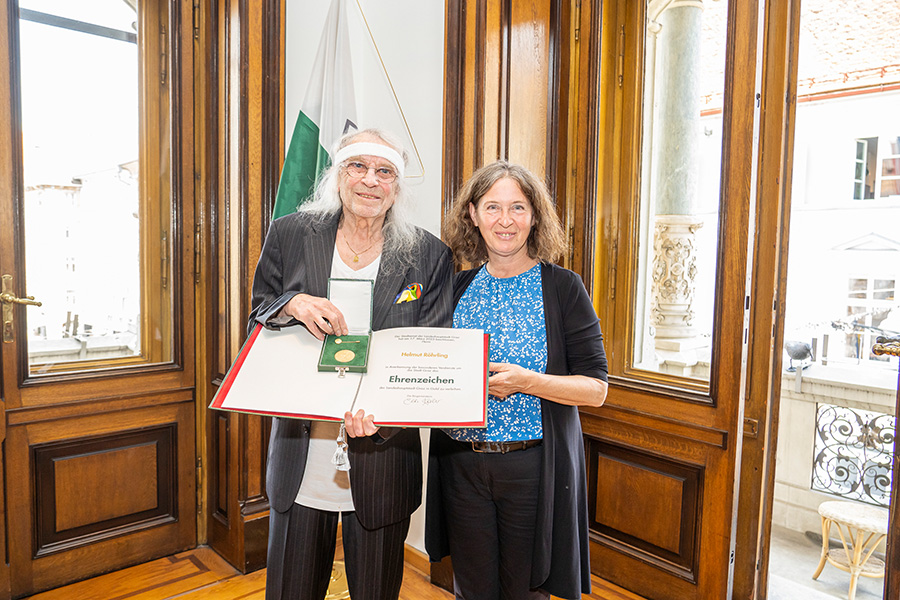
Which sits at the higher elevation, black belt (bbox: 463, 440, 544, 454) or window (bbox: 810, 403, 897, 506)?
black belt (bbox: 463, 440, 544, 454)

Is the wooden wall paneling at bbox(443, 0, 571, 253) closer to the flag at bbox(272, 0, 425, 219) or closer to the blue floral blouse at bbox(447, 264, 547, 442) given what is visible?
the flag at bbox(272, 0, 425, 219)

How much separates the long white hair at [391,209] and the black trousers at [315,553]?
2.06ft


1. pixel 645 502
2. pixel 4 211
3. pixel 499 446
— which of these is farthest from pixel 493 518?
pixel 4 211

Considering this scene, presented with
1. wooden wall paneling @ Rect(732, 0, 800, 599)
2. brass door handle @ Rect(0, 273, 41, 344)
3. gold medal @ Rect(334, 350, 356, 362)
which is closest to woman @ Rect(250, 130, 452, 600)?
gold medal @ Rect(334, 350, 356, 362)

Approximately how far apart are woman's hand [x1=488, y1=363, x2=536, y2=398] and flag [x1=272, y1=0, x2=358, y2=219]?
128cm

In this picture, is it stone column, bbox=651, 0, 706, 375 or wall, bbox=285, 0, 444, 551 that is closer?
stone column, bbox=651, 0, 706, 375

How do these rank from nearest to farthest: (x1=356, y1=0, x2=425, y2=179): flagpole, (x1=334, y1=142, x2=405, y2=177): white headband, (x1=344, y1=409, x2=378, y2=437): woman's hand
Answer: (x1=344, y1=409, x2=378, y2=437): woman's hand
(x1=334, y1=142, x2=405, y2=177): white headband
(x1=356, y1=0, x2=425, y2=179): flagpole

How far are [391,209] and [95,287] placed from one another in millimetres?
1633

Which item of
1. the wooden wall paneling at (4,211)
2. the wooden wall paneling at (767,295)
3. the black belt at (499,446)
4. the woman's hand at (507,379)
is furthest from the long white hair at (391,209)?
the wooden wall paneling at (4,211)

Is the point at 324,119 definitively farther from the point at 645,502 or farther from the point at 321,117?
the point at 645,502

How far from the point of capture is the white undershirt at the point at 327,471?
4.38 feet

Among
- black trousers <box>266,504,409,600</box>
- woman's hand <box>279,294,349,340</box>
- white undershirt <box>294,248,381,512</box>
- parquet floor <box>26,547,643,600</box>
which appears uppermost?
woman's hand <box>279,294,349,340</box>

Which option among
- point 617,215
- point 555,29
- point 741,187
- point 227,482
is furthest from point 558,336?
point 227,482

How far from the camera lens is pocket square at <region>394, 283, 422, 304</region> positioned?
1.34m
